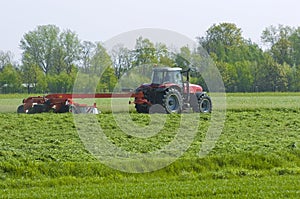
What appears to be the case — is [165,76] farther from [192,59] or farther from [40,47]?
[40,47]

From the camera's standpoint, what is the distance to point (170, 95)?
23219 mm

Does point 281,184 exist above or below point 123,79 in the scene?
below

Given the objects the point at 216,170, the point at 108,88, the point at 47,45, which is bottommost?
the point at 216,170

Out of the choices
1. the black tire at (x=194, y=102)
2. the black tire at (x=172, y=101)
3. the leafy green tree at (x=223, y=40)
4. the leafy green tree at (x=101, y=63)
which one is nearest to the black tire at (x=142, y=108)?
the black tire at (x=172, y=101)

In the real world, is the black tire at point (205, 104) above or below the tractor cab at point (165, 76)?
below

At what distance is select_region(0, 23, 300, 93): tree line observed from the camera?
4500 centimetres

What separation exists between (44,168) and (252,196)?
5.08 metres

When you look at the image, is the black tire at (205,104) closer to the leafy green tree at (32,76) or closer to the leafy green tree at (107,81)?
the leafy green tree at (107,81)

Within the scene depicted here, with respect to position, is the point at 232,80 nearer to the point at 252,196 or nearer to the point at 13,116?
the point at 13,116

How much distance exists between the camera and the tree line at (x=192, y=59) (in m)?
45.0

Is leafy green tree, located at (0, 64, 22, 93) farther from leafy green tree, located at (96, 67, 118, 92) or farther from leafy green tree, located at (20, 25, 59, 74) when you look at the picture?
leafy green tree, located at (96, 67, 118, 92)

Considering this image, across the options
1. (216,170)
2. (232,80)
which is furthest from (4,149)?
(232,80)

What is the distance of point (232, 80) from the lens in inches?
2778

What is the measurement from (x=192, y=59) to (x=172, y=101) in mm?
9923
